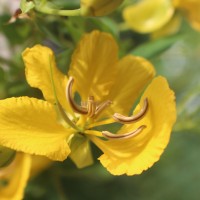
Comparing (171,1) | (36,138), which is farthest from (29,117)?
(171,1)

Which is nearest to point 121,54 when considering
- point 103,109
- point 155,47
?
point 155,47

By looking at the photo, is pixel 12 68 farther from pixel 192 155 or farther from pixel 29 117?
pixel 192 155

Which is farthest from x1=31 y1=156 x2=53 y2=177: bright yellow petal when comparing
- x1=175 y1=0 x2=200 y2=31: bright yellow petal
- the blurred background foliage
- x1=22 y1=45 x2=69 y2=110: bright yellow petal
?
x1=175 y1=0 x2=200 y2=31: bright yellow petal

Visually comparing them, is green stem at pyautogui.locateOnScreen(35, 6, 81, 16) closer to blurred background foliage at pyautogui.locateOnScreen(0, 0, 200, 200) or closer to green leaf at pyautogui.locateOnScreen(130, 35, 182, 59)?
blurred background foliage at pyautogui.locateOnScreen(0, 0, 200, 200)

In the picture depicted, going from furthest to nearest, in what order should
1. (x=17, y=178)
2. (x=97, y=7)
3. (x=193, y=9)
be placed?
1. (x=193, y=9)
2. (x=17, y=178)
3. (x=97, y=7)

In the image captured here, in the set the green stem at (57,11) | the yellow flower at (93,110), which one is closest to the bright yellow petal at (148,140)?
the yellow flower at (93,110)

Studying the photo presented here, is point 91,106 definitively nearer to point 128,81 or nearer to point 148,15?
point 128,81

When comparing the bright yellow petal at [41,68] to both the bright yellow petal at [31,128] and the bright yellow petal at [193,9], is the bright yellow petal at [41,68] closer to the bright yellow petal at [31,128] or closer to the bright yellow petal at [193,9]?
the bright yellow petal at [31,128]
